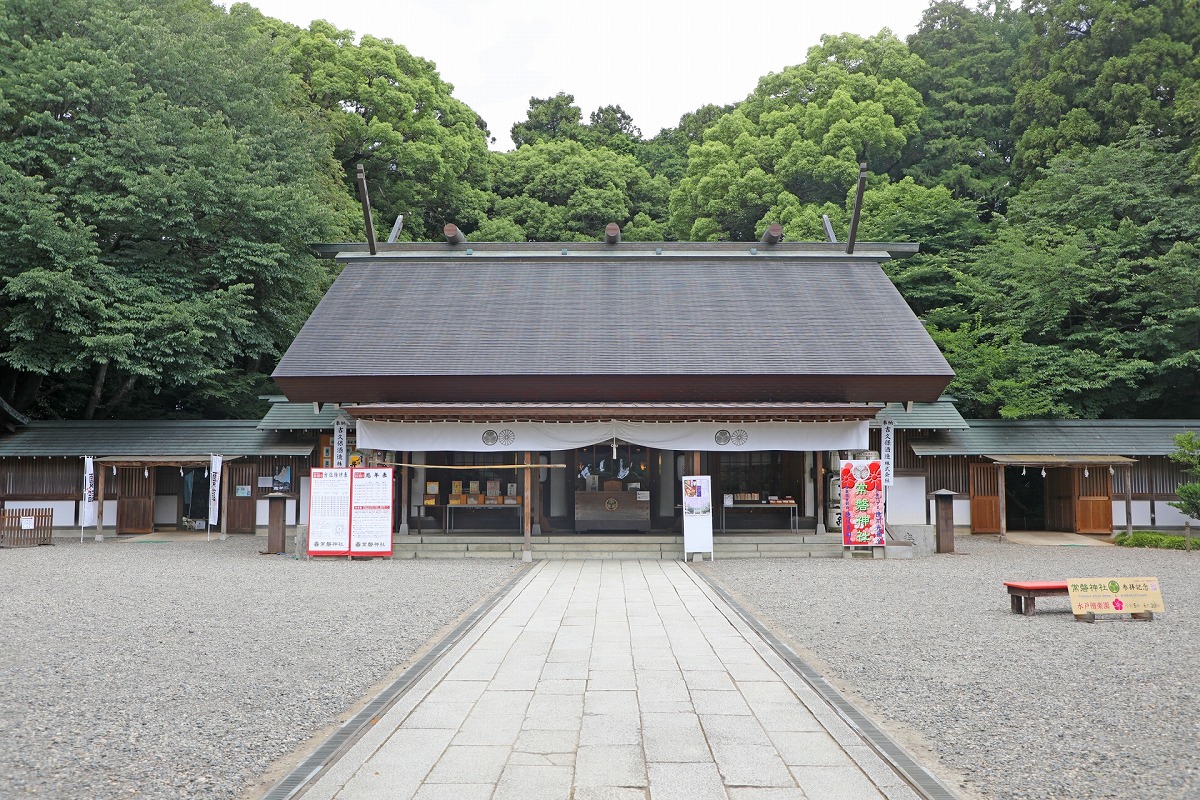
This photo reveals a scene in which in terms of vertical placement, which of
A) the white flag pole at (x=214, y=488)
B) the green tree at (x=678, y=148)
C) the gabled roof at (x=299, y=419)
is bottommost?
the white flag pole at (x=214, y=488)

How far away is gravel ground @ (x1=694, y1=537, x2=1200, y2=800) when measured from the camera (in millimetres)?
4215

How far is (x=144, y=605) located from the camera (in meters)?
9.05

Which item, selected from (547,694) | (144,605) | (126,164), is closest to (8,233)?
(126,164)

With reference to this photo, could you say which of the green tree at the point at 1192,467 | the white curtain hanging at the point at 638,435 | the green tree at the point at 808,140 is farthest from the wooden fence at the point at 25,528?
the green tree at the point at 1192,467

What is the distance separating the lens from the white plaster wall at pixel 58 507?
17422 mm

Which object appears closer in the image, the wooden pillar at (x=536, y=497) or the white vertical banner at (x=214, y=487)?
the white vertical banner at (x=214, y=487)

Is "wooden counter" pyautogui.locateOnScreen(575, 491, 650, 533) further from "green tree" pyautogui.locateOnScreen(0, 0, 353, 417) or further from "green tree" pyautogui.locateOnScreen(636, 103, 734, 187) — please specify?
"green tree" pyautogui.locateOnScreen(636, 103, 734, 187)

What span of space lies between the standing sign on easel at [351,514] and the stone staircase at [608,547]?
0.63 metres

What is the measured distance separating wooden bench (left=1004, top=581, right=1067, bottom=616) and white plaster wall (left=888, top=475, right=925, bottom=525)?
9270 mm

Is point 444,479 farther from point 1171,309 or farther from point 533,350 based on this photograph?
point 1171,309

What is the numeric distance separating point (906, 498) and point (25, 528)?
58.2ft

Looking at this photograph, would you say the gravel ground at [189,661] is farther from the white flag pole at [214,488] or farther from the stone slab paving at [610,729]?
the white flag pole at [214,488]

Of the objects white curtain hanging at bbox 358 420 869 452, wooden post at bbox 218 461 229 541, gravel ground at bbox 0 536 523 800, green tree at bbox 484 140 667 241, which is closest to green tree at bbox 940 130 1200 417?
white curtain hanging at bbox 358 420 869 452

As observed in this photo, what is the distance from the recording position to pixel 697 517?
13750 millimetres
